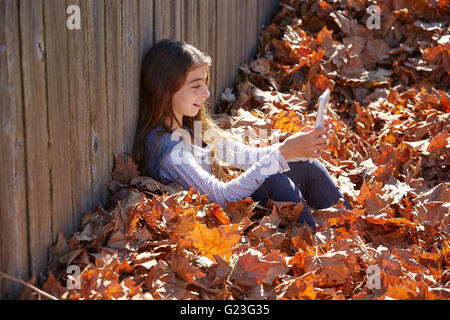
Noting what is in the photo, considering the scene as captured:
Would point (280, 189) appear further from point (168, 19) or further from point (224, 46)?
point (224, 46)

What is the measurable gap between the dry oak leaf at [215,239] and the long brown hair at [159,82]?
0.77 metres

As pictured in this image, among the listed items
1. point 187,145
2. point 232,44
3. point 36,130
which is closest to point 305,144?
point 187,145

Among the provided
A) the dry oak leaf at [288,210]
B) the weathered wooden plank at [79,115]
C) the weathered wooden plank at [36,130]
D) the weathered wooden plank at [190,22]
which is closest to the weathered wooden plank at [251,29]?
the weathered wooden plank at [190,22]

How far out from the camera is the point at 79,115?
216 centimetres

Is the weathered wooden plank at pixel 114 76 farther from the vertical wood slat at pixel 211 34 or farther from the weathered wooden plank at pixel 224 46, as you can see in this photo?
the weathered wooden plank at pixel 224 46

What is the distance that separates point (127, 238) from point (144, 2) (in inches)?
48.8

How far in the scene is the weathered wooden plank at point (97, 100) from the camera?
7.38ft

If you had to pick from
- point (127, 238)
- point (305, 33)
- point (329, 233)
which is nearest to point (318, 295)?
point (329, 233)

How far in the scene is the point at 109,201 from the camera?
246 cm

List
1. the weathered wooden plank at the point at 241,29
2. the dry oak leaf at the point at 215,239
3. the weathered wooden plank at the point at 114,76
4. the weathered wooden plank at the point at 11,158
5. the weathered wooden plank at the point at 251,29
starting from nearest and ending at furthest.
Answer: the weathered wooden plank at the point at 11,158, the dry oak leaf at the point at 215,239, the weathered wooden plank at the point at 114,76, the weathered wooden plank at the point at 241,29, the weathered wooden plank at the point at 251,29

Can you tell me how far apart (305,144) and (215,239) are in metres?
0.83

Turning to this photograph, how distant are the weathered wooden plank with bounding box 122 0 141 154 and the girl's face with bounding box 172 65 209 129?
0.21m
